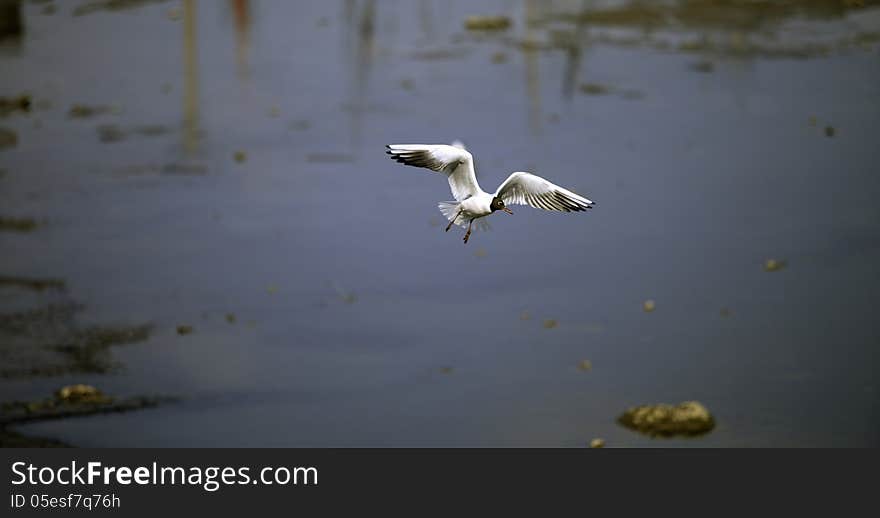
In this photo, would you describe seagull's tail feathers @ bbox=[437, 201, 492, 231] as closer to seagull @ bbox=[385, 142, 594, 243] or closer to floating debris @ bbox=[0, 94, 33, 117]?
seagull @ bbox=[385, 142, 594, 243]

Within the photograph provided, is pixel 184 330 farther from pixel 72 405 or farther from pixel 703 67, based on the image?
pixel 703 67

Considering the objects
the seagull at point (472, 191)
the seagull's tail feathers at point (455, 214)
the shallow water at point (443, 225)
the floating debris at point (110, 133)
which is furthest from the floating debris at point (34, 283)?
the seagull's tail feathers at point (455, 214)

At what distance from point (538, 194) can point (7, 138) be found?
22.4 meters

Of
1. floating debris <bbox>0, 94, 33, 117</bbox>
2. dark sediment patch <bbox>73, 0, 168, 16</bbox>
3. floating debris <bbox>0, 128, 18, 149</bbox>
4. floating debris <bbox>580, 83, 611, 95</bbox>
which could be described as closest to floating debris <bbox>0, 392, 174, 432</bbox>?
floating debris <bbox>0, 128, 18, 149</bbox>

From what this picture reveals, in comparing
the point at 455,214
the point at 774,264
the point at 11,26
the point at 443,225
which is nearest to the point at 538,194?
the point at 455,214

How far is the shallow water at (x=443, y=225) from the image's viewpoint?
22328 mm

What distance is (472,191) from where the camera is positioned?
A: 1263 centimetres

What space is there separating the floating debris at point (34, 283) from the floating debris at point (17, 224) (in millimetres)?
2174

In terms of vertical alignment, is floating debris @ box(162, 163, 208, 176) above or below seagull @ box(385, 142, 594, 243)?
above

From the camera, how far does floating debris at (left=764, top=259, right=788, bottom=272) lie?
26536 millimetres

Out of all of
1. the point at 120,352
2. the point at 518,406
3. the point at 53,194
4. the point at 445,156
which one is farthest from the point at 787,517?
the point at 53,194

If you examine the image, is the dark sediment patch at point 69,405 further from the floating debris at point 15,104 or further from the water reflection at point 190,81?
the floating debris at point 15,104

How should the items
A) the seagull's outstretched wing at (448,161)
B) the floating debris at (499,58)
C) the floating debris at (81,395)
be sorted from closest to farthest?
the seagull's outstretched wing at (448,161) < the floating debris at (81,395) < the floating debris at (499,58)

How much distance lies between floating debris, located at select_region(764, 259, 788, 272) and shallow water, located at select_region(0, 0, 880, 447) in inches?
5.0
